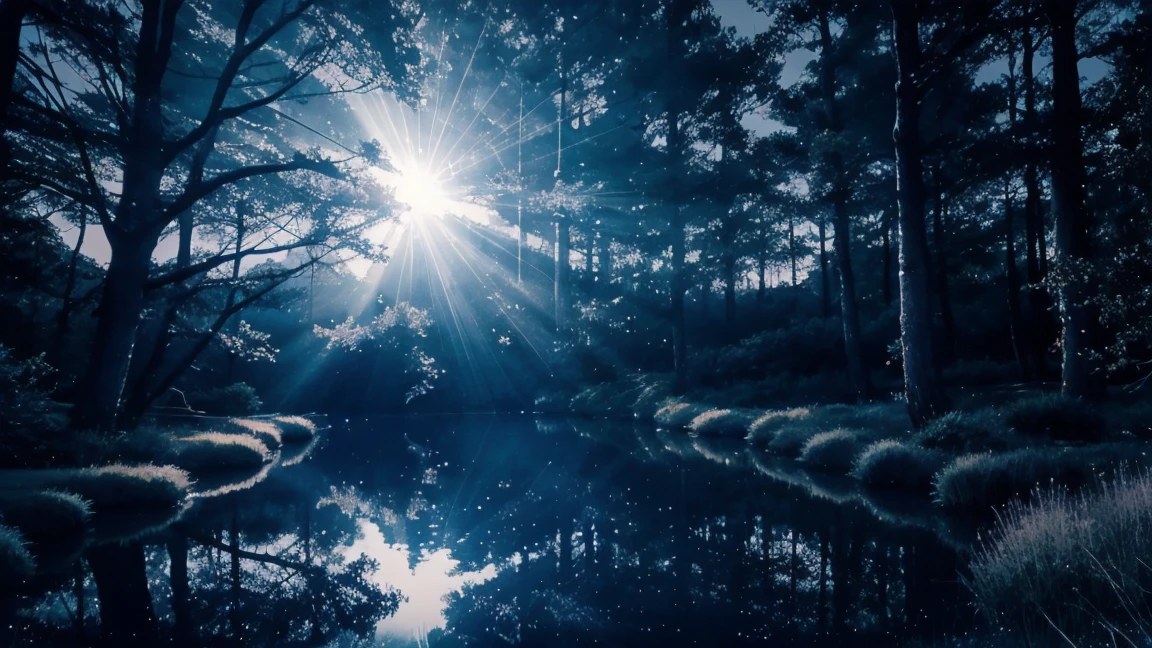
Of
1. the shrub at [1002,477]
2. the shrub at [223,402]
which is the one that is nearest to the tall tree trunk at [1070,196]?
the shrub at [1002,477]

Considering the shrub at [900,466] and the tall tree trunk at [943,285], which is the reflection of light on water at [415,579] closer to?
the shrub at [900,466]

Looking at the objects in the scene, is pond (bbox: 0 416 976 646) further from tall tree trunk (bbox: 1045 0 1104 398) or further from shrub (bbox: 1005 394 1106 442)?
tall tree trunk (bbox: 1045 0 1104 398)

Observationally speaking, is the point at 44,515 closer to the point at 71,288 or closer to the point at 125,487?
the point at 125,487

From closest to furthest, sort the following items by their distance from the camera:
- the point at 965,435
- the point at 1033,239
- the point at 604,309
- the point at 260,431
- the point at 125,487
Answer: the point at 125,487 < the point at 965,435 < the point at 260,431 < the point at 1033,239 < the point at 604,309

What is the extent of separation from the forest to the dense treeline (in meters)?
0.14

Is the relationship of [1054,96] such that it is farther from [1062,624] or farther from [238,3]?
[238,3]

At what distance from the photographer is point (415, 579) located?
5555 mm

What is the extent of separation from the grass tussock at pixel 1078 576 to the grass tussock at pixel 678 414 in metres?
18.1

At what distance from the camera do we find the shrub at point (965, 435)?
35.8ft

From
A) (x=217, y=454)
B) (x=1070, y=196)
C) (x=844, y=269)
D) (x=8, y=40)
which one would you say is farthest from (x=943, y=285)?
(x=8, y=40)

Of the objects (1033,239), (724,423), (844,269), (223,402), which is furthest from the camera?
(223,402)

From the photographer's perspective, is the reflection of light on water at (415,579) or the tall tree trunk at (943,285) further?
the tall tree trunk at (943,285)

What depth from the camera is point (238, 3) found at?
16312 mm

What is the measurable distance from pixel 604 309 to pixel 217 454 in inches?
1087
